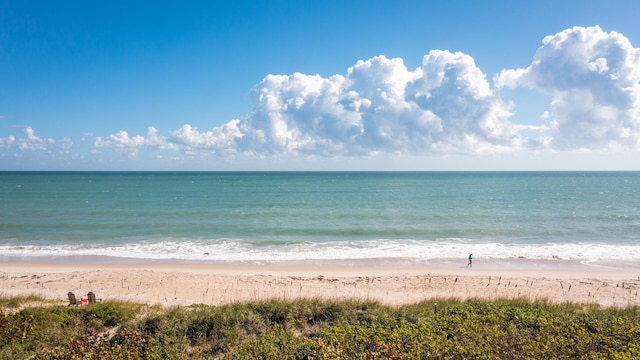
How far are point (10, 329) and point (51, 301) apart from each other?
5.24 metres

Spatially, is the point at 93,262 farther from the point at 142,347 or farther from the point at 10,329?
the point at 142,347

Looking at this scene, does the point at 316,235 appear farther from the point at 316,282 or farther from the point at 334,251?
the point at 316,282

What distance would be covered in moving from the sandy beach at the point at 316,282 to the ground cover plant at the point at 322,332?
149 inches

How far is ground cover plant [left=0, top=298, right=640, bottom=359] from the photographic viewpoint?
23.1 feet

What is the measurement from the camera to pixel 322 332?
8.24 m

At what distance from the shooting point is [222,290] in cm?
1703

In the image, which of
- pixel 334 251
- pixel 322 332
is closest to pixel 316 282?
pixel 334 251

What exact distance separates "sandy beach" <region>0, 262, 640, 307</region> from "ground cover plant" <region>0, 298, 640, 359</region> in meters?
3.78

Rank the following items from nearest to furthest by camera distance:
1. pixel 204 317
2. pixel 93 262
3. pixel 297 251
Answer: pixel 204 317
pixel 93 262
pixel 297 251

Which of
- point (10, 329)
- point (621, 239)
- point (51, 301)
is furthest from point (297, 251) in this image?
point (621, 239)

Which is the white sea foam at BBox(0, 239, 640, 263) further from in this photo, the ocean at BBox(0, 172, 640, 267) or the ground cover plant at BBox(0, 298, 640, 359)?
the ground cover plant at BBox(0, 298, 640, 359)

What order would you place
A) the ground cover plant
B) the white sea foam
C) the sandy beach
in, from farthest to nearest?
the white sea foam, the sandy beach, the ground cover plant

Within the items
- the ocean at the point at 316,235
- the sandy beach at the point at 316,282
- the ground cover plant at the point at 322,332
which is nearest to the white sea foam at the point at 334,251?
the ocean at the point at 316,235

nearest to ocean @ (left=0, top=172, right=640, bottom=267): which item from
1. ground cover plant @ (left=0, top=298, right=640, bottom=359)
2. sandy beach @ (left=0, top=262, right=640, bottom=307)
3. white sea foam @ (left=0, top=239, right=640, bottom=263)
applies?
white sea foam @ (left=0, top=239, right=640, bottom=263)
